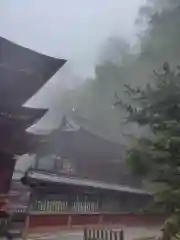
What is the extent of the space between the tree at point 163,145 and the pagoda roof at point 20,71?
70 cm

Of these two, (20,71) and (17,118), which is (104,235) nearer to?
(17,118)

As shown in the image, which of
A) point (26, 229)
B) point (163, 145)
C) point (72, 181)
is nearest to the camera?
point (163, 145)

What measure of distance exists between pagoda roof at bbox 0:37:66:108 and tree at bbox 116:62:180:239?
697 millimetres

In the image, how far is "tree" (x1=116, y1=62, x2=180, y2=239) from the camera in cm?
259

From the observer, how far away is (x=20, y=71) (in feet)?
9.61

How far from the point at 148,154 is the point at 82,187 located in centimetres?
152

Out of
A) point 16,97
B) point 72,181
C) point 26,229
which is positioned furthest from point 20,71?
point 72,181

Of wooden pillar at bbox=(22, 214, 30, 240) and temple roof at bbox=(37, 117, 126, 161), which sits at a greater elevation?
temple roof at bbox=(37, 117, 126, 161)

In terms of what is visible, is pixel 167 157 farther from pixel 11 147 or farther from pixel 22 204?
pixel 22 204

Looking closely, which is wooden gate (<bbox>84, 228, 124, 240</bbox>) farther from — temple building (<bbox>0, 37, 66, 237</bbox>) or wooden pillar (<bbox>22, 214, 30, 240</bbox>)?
temple building (<bbox>0, 37, 66, 237</bbox>)

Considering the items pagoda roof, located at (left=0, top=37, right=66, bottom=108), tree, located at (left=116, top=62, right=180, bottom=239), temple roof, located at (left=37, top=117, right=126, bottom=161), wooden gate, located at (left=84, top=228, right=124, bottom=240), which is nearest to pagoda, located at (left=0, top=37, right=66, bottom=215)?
pagoda roof, located at (left=0, top=37, right=66, bottom=108)

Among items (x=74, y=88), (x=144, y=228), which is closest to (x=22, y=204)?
(x=144, y=228)

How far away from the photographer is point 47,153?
4766mm

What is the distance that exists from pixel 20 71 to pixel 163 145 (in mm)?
1157
